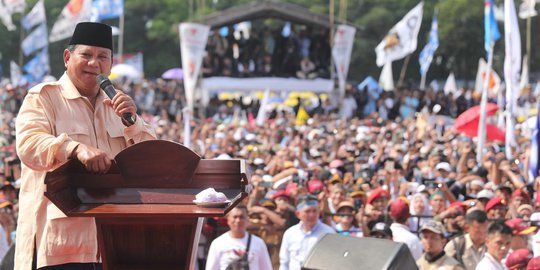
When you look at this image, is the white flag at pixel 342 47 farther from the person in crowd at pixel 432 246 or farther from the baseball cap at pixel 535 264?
the baseball cap at pixel 535 264

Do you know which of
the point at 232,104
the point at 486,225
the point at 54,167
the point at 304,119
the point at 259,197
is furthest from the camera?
the point at 232,104

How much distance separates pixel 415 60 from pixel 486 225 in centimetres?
6536

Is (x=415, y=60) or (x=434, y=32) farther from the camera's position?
(x=415, y=60)

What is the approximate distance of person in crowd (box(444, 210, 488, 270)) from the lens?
360 inches

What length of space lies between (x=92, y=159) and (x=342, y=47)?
31.8 m

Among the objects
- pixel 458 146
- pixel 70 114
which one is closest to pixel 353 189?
→ pixel 458 146

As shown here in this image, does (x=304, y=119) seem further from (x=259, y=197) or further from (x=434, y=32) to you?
(x=259, y=197)

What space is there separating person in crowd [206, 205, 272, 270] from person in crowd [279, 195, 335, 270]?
1.65 feet

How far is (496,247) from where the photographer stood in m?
7.93

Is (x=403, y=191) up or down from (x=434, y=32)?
down

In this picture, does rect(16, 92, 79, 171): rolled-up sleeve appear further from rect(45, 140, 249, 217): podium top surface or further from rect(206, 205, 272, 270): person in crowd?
rect(206, 205, 272, 270): person in crowd

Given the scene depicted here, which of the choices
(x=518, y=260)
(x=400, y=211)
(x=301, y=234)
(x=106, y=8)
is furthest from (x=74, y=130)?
(x=106, y=8)

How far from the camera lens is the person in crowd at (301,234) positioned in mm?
Result: 9875

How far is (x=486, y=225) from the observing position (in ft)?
30.1
